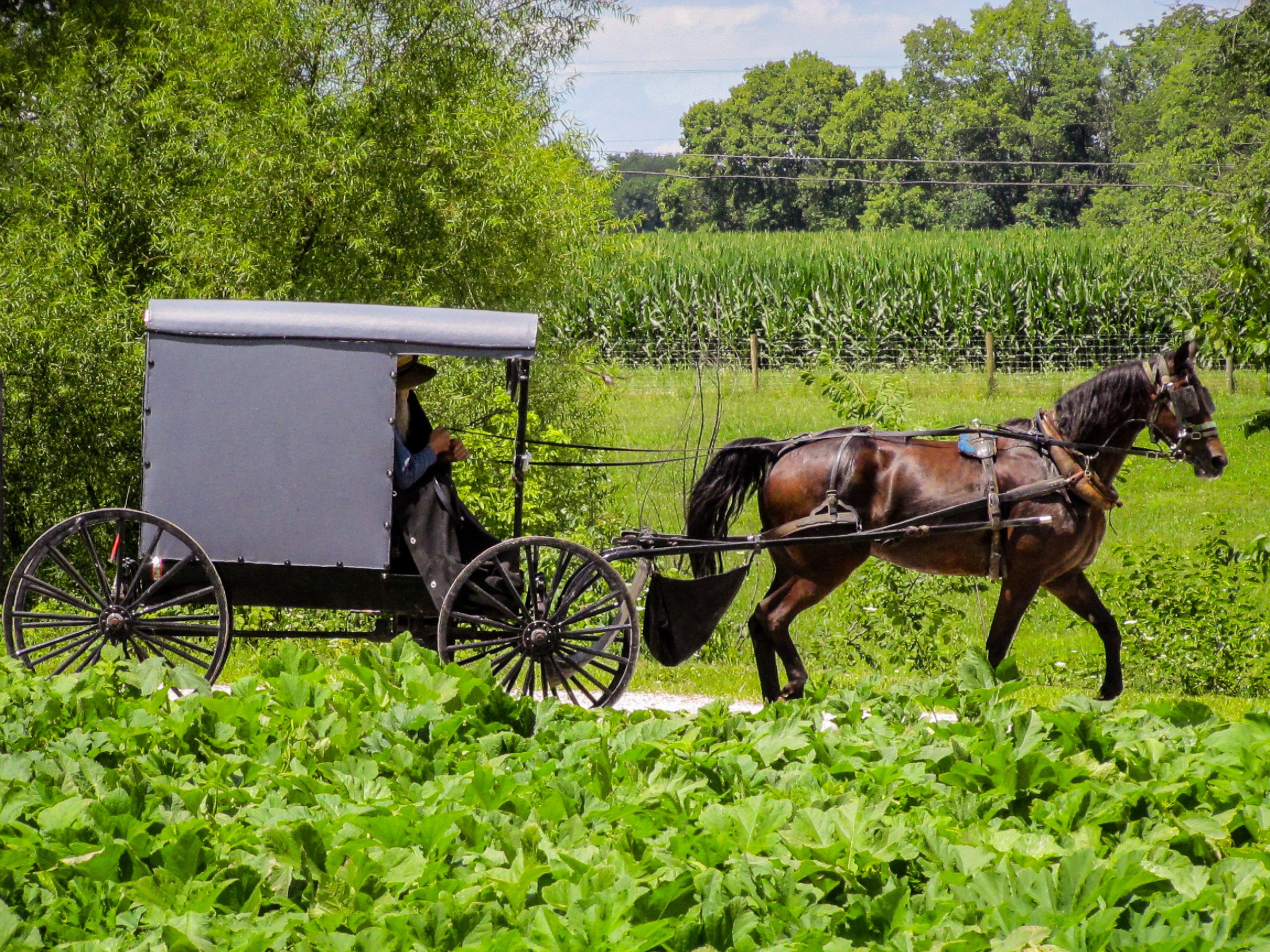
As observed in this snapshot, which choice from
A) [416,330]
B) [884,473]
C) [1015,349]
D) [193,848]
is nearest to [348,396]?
[416,330]

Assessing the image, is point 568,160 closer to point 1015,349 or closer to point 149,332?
point 149,332

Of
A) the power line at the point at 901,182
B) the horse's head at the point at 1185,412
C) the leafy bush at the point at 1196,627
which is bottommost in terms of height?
the leafy bush at the point at 1196,627

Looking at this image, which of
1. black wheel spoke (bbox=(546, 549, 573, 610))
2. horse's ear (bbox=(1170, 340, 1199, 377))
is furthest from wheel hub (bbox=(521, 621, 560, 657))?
horse's ear (bbox=(1170, 340, 1199, 377))

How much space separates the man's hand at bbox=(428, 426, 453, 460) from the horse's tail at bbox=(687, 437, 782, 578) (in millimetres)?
1672

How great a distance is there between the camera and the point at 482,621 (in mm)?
6176

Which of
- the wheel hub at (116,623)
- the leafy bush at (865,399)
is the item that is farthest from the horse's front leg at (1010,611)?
the wheel hub at (116,623)

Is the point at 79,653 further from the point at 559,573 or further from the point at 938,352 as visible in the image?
the point at 938,352

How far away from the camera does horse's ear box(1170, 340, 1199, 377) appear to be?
6.73 meters

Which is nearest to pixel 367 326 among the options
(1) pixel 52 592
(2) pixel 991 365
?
(1) pixel 52 592

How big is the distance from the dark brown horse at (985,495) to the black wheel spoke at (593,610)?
105cm

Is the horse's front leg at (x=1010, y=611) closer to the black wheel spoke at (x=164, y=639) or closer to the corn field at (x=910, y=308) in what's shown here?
the black wheel spoke at (x=164, y=639)

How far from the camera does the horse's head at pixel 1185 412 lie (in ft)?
22.3

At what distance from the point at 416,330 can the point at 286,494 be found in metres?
0.98

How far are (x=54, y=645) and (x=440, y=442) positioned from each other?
6.63ft
